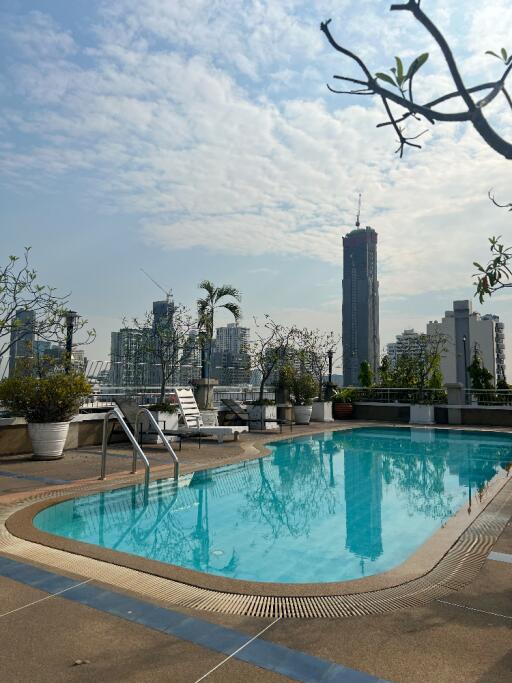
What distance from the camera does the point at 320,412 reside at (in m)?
18.2

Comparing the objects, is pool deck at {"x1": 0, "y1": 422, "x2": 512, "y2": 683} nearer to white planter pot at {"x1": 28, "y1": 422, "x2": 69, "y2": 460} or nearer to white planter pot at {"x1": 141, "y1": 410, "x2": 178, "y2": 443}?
white planter pot at {"x1": 28, "y1": 422, "x2": 69, "y2": 460}

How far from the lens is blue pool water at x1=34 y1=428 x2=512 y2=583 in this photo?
4.62m

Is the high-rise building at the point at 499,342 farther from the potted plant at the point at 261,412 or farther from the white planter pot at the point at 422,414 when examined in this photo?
the potted plant at the point at 261,412

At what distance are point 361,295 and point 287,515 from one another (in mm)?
83581

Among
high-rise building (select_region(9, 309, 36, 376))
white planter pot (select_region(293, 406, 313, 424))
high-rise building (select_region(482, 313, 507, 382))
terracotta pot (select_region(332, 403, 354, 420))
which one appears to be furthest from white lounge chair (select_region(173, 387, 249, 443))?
high-rise building (select_region(482, 313, 507, 382))

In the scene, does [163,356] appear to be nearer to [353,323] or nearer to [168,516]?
[168,516]

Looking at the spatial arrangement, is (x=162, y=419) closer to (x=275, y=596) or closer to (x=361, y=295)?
(x=275, y=596)

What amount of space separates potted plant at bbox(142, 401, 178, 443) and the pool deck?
24.2 feet

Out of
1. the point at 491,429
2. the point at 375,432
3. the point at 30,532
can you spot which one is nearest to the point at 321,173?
the point at 30,532

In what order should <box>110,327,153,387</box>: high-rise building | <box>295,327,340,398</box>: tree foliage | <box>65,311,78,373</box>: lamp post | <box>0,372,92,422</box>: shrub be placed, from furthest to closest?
<box>295,327,340,398</box>: tree foliage, <box>110,327,153,387</box>: high-rise building, <box>65,311,78,373</box>: lamp post, <box>0,372,92,422</box>: shrub

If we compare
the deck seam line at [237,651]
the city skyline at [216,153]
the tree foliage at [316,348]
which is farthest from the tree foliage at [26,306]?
the tree foliage at [316,348]

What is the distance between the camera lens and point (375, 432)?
15.8 m

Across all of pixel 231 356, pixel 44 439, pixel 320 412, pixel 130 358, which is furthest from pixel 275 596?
pixel 231 356

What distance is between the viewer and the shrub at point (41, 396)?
27.6 feet
